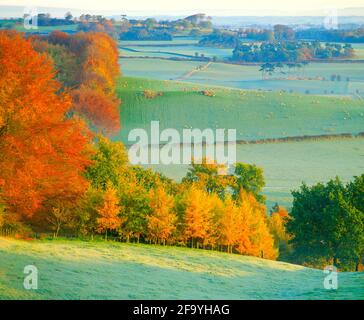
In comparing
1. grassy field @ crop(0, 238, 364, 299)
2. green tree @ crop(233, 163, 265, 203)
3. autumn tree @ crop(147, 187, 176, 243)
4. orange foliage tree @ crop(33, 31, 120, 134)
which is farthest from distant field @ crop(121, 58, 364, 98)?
grassy field @ crop(0, 238, 364, 299)

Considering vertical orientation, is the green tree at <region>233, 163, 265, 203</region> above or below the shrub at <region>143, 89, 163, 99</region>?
below

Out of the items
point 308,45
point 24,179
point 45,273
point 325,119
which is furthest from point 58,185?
point 308,45

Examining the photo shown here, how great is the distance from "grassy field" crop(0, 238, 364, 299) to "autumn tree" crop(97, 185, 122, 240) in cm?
119

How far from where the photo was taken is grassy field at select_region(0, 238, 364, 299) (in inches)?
817

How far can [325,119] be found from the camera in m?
75.9

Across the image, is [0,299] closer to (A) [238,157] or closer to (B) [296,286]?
(B) [296,286]

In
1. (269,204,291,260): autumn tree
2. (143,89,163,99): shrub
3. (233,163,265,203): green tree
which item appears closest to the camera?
(269,204,291,260): autumn tree

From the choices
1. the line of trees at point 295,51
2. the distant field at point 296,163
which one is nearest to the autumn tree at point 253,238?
the distant field at point 296,163

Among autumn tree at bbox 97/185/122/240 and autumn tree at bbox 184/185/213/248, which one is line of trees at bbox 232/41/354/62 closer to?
autumn tree at bbox 184/185/213/248

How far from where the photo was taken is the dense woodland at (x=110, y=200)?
26719mm

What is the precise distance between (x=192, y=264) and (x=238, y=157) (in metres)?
31.0

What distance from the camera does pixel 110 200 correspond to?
2986 cm

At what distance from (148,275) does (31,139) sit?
7347 millimetres

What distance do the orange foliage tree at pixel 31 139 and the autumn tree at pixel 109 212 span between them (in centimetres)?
126
